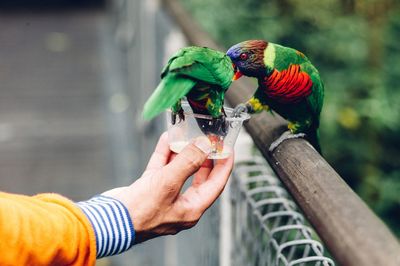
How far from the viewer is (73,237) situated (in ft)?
3.14

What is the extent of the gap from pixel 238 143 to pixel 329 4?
5.40 feet

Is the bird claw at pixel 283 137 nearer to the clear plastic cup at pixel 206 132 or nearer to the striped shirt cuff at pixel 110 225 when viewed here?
the clear plastic cup at pixel 206 132

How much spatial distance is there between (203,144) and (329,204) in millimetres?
297

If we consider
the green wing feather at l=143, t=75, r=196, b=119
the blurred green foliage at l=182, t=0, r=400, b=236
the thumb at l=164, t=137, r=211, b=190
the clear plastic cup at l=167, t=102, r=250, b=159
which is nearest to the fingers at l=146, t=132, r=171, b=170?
the clear plastic cup at l=167, t=102, r=250, b=159

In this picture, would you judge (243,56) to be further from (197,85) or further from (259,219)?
(259,219)

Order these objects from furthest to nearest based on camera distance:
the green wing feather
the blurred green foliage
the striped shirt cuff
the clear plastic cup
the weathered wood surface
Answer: the blurred green foliage < the clear plastic cup < the striped shirt cuff < the green wing feather < the weathered wood surface

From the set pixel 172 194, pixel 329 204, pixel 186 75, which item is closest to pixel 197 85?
pixel 186 75

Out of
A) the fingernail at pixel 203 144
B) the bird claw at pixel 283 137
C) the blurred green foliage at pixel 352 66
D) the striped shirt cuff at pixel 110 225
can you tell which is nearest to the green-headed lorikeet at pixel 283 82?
the bird claw at pixel 283 137

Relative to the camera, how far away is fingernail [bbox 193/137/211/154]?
1075 mm

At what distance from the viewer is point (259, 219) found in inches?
48.1

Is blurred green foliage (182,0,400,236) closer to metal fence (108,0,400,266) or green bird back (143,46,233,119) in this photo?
metal fence (108,0,400,266)

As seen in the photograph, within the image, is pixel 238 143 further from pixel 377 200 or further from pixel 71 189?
pixel 71 189

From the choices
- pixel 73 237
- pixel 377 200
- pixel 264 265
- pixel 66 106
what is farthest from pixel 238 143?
pixel 66 106

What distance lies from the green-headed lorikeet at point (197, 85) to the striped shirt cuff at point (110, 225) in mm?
186
